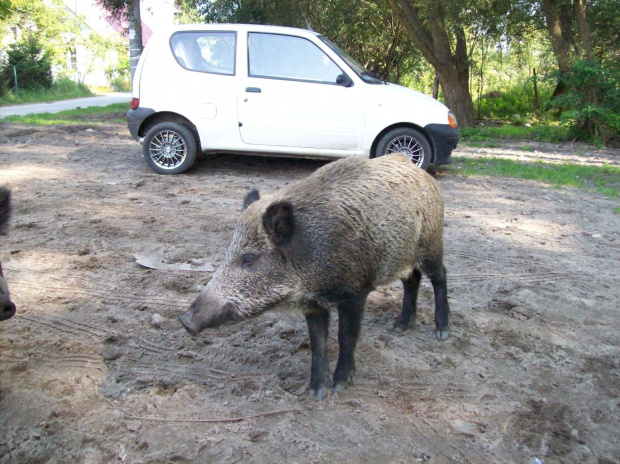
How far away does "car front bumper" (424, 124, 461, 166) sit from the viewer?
793 centimetres

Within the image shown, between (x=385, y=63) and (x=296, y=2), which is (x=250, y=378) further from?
(x=385, y=63)

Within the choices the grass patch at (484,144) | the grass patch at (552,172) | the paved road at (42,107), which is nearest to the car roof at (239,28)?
→ the grass patch at (552,172)

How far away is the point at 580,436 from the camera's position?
9.11 ft

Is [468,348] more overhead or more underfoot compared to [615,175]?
more underfoot

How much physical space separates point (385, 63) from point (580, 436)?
799 inches

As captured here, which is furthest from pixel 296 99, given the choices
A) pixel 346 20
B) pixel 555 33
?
pixel 346 20

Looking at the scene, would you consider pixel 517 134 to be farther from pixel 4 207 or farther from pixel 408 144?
pixel 4 207

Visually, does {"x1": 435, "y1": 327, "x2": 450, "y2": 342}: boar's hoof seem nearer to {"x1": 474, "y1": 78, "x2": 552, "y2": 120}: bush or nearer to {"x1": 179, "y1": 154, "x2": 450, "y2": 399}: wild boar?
{"x1": 179, "y1": 154, "x2": 450, "y2": 399}: wild boar

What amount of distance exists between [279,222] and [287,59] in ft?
18.5

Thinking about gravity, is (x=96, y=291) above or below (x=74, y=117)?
below

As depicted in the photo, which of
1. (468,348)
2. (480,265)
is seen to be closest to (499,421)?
(468,348)

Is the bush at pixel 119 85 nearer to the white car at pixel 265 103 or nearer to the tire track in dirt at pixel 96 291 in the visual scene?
the white car at pixel 265 103

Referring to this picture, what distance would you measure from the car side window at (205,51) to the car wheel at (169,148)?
94 centimetres

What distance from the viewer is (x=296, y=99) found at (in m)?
7.73
